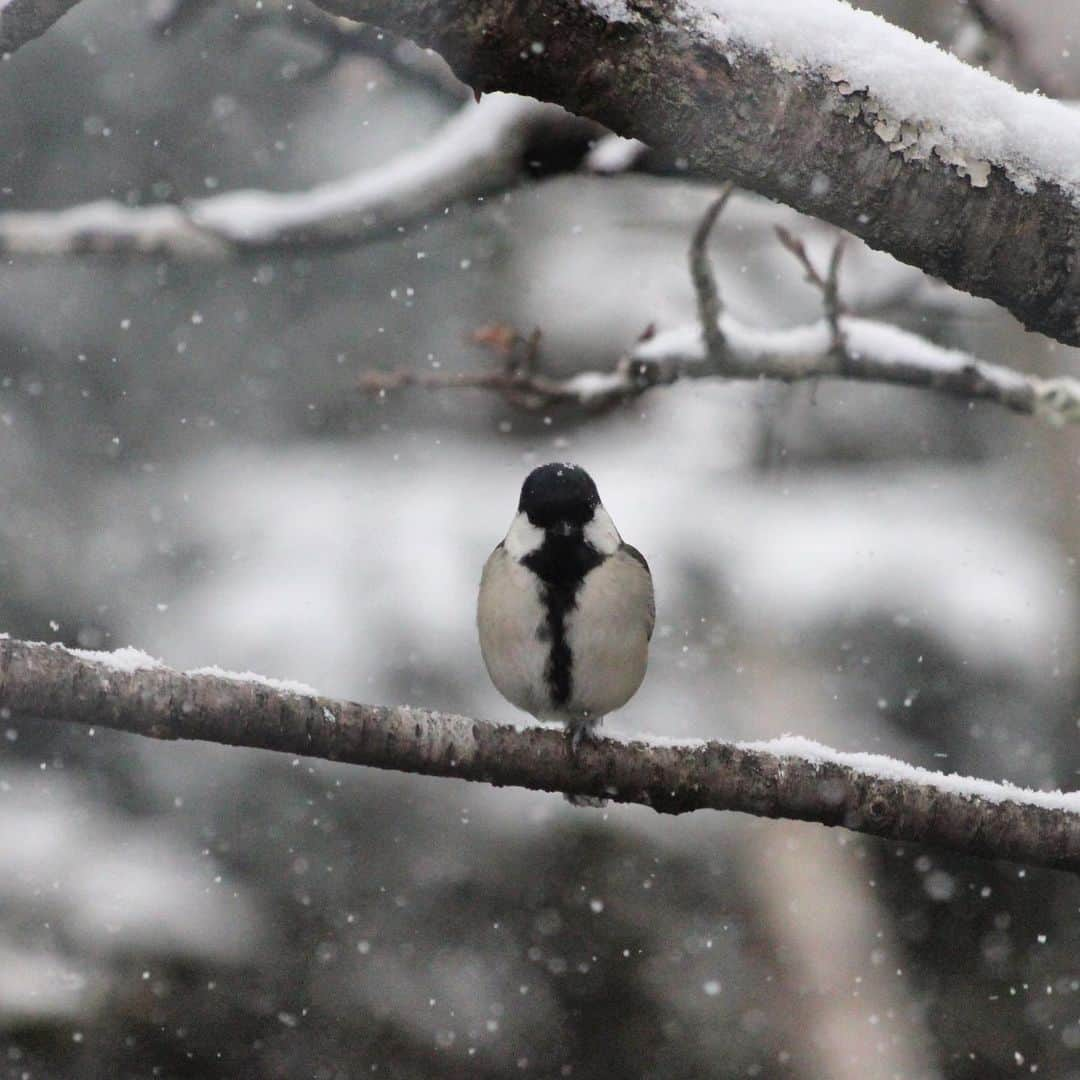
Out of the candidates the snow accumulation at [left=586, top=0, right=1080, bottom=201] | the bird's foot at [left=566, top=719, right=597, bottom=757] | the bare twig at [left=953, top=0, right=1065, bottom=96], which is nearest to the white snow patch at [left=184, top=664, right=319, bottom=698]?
the bird's foot at [left=566, top=719, right=597, bottom=757]

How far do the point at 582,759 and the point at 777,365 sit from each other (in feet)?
5.29

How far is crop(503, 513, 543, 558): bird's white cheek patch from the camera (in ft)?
10.4

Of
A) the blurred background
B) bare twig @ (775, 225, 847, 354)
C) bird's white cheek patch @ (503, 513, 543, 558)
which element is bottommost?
the blurred background

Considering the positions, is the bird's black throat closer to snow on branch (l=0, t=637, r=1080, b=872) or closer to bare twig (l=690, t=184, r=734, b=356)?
snow on branch (l=0, t=637, r=1080, b=872)

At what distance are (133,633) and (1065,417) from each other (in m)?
5.28

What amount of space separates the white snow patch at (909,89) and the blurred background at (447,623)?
13.6 feet

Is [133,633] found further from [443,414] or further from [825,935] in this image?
[825,935]

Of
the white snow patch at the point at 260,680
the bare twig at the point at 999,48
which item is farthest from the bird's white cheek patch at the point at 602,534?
the bare twig at the point at 999,48

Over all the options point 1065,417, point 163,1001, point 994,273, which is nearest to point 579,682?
point 994,273

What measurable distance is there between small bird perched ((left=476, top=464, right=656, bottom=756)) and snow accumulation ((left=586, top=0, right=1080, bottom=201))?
1299mm

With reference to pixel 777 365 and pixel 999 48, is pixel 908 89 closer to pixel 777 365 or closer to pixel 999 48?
pixel 777 365

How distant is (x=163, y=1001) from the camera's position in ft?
23.0

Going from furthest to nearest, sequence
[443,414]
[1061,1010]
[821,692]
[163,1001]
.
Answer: [443,414] < [821,692] < [1061,1010] < [163,1001]

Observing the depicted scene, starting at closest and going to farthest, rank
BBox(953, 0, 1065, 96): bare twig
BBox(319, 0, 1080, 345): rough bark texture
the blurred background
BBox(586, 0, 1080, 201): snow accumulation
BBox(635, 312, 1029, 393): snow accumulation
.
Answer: BBox(319, 0, 1080, 345): rough bark texture → BBox(586, 0, 1080, 201): snow accumulation → BBox(953, 0, 1065, 96): bare twig → BBox(635, 312, 1029, 393): snow accumulation → the blurred background
